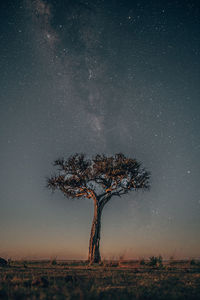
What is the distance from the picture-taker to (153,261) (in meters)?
11.8

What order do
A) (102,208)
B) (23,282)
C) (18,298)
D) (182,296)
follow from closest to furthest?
(18,298)
(182,296)
(23,282)
(102,208)

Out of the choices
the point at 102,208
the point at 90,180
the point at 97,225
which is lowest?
the point at 97,225

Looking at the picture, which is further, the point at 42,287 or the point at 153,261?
the point at 153,261

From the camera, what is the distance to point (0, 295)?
3.51 metres

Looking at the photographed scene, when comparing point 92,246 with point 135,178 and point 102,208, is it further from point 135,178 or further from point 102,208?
point 135,178

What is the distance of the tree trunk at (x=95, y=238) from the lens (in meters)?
16.5

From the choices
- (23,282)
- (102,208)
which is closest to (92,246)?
(102,208)

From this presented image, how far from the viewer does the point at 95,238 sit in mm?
17359

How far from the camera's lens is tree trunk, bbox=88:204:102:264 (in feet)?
54.1

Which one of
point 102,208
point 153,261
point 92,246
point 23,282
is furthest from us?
point 102,208

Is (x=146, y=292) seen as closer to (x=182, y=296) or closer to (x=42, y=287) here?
(x=182, y=296)

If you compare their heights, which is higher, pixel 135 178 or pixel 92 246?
pixel 135 178

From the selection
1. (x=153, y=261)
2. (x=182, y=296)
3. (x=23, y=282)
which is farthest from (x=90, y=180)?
(x=182, y=296)

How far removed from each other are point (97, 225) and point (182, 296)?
1503cm
